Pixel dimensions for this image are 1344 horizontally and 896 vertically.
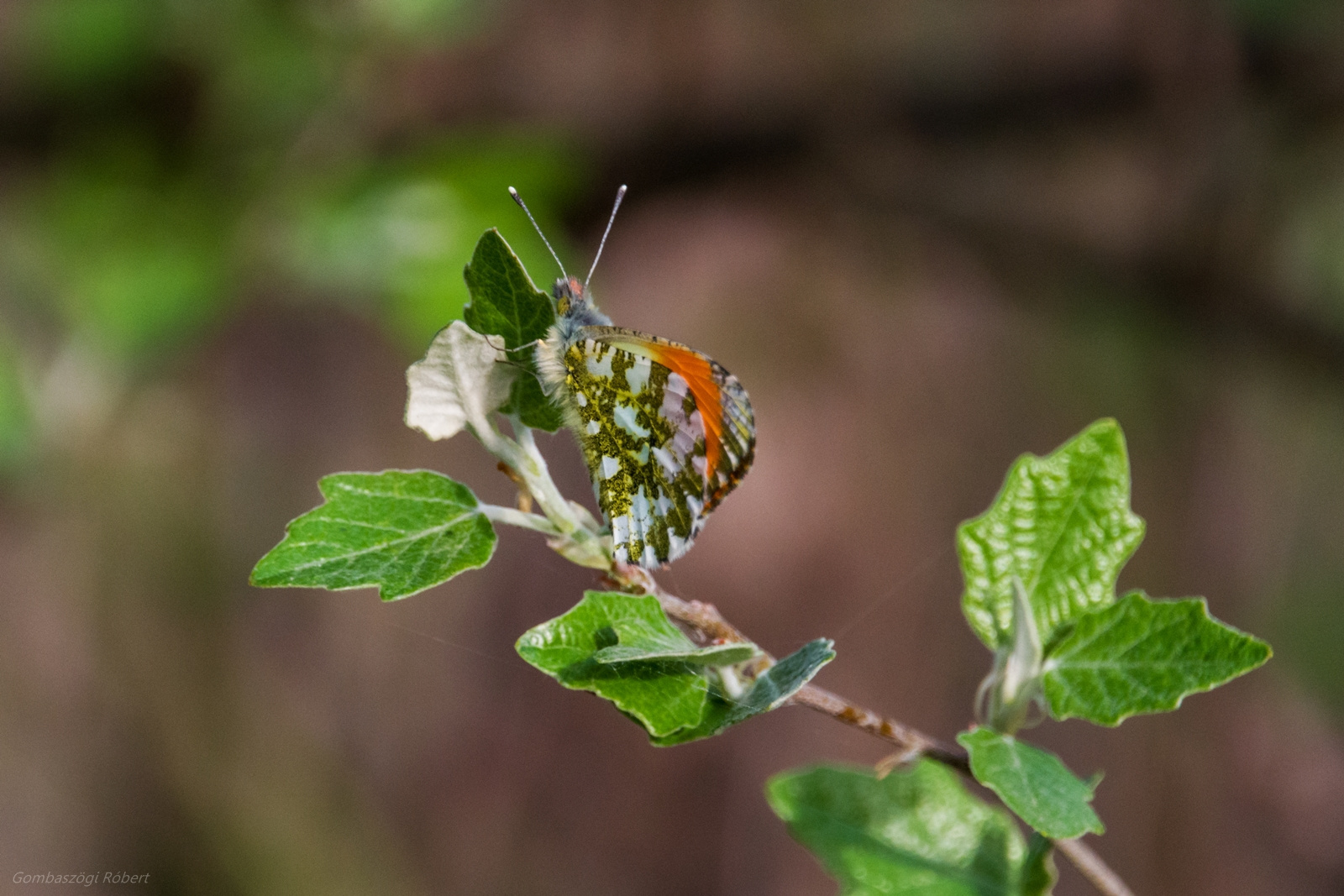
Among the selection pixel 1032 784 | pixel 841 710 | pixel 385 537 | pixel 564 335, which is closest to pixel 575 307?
pixel 564 335

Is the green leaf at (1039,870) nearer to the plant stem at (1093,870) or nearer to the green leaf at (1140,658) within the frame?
the plant stem at (1093,870)

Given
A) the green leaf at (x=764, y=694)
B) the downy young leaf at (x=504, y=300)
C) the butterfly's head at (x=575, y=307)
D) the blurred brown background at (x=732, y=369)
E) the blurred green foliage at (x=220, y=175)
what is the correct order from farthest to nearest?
the blurred brown background at (x=732, y=369) → the blurred green foliage at (x=220, y=175) → the butterfly's head at (x=575, y=307) → the downy young leaf at (x=504, y=300) → the green leaf at (x=764, y=694)

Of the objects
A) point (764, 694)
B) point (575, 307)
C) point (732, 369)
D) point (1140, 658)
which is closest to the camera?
point (764, 694)

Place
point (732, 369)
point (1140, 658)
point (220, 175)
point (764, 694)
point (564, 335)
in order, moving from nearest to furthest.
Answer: point (764, 694), point (1140, 658), point (564, 335), point (220, 175), point (732, 369)

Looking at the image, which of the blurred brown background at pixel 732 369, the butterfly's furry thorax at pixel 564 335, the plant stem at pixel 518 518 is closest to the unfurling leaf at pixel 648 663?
the plant stem at pixel 518 518

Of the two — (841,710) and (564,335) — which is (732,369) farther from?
(841,710)

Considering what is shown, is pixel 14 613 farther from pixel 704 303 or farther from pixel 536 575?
pixel 704 303
